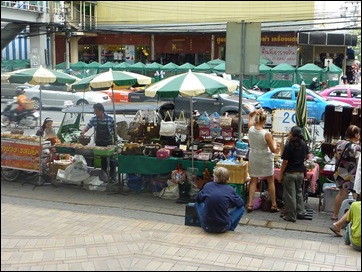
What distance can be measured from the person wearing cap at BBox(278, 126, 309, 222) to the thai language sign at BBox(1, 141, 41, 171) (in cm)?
484

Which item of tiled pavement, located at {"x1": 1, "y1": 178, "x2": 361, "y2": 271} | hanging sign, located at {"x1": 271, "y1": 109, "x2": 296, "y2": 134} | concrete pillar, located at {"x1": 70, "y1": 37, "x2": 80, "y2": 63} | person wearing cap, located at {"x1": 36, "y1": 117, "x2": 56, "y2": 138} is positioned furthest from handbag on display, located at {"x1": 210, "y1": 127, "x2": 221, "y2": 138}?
concrete pillar, located at {"x1": 70, "y1": 37, "x2": 80, "y2": 63}

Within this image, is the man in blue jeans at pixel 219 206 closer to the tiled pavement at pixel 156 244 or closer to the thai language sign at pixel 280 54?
the tiled pavement at pixel 156 244

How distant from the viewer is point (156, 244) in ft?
18.5

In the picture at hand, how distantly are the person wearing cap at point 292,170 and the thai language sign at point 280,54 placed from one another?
95.2 ft

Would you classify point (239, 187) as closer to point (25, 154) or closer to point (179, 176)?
point (179, 176)

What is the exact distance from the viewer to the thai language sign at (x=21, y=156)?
9609 millimetres

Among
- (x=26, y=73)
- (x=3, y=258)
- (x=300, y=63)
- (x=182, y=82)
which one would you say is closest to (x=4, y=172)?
(x=26, y=73)

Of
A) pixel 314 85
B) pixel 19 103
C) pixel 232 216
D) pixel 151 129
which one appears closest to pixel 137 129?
pixel 151 129

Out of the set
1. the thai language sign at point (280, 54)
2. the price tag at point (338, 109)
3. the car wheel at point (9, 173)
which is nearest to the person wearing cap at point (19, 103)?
the car wheel at point (9, 173)

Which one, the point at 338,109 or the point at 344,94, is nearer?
the point at 338,109

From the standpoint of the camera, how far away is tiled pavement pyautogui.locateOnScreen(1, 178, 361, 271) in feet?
16.4

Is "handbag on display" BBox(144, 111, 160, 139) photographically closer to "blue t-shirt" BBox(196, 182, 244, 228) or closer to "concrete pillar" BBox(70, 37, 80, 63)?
"blue t-shirt" BBox(196, 182, 244, 228)

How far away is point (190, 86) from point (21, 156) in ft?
12.1

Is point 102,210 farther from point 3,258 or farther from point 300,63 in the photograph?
point 300,63
